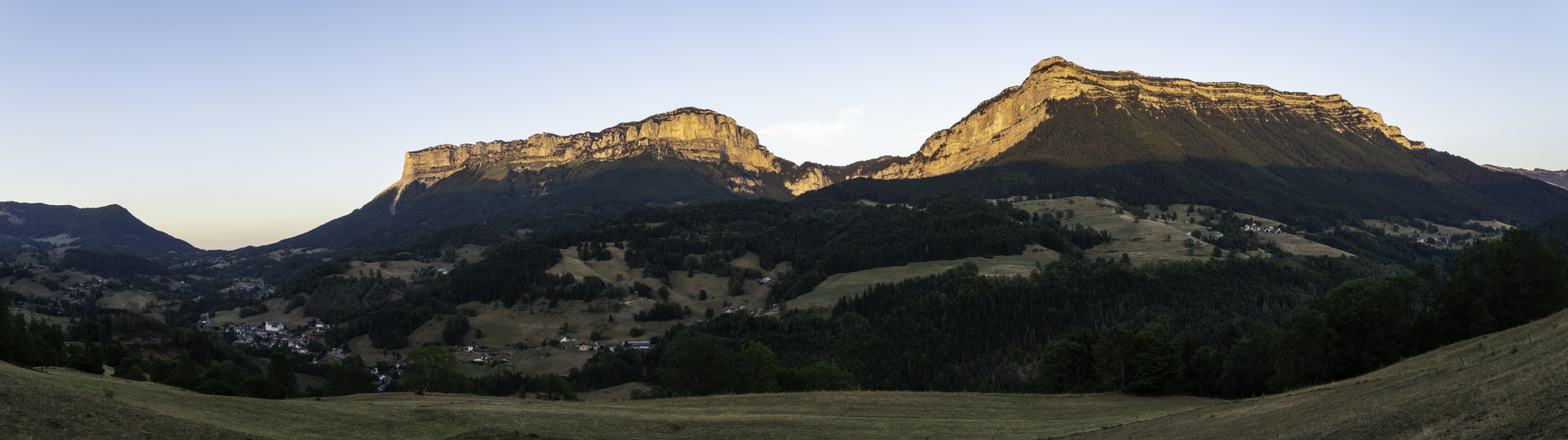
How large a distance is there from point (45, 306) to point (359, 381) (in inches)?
6663

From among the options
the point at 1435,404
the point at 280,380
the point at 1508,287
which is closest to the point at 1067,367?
the point at 1508,287

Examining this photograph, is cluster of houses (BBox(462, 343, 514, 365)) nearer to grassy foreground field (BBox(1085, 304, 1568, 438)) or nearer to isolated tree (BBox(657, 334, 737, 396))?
isolated tree (BBox(657, 334, 737, 396))

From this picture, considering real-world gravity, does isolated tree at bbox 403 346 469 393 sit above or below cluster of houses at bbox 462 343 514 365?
above

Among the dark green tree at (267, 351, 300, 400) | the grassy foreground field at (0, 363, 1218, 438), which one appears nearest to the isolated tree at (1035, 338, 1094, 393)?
the grassy foreground field at (0, 363, 1218, 438)

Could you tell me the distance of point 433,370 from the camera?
91.9 meters

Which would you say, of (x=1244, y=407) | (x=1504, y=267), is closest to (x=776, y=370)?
(x=1244, y=407)

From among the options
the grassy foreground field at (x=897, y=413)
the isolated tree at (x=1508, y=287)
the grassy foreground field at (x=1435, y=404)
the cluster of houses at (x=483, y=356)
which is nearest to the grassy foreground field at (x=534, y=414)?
the grassy foreground field at (x=897, y=413)

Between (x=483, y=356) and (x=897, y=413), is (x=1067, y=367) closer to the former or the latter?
(x=897, y=413)

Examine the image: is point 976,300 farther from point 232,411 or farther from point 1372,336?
point 232,411

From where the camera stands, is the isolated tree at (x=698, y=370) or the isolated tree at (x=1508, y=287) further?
the isolated tree at (x=698, y=370)

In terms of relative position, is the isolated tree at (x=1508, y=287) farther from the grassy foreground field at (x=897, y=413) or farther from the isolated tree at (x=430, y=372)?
the isolated tree at (x=430, y=372)

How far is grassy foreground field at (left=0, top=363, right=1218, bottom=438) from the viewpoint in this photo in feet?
95.1

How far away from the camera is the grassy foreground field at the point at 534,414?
29000 mm

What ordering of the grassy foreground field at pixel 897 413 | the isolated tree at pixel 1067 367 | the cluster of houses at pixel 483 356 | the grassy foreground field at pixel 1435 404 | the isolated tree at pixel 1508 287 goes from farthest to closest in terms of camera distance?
the cluster of houses at pixel 483 356 → the isolated tree at pixel 1067 367 → the isolated tree at pixel 1508 287 → the grassy foreground field at pixel 897 413 → the grassy foreground field at pixel 1435 404
